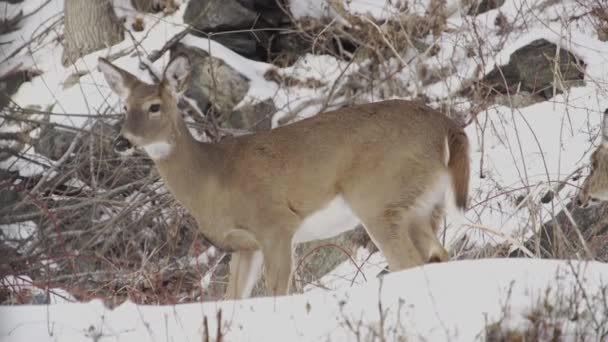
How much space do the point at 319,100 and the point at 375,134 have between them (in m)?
4.31

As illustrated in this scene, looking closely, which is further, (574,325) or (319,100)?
(319,100)

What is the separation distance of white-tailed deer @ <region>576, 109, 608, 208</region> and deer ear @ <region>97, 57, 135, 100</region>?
293 cm

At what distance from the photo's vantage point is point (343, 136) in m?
6.48

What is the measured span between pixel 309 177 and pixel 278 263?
536 millimetres

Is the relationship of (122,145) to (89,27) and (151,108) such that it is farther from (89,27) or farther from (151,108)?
(89,27)

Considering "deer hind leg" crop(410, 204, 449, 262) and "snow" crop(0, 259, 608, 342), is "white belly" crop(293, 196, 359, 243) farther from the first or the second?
"snow" crop(0, 259, 608, 342)

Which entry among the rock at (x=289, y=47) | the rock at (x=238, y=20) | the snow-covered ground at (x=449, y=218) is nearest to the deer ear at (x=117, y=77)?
the snow-covered ground at (x=449, y=218)

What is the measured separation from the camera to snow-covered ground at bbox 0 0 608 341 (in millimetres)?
4156

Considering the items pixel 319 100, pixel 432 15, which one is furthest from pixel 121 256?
pixel 432 15

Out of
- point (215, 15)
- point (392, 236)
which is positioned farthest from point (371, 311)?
point (215, 15)

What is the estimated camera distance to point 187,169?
6.71 m

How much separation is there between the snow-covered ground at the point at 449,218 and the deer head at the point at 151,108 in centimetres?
144

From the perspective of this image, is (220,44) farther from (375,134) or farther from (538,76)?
(375,134)

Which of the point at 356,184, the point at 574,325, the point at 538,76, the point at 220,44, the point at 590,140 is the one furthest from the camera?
the point at 220,44
